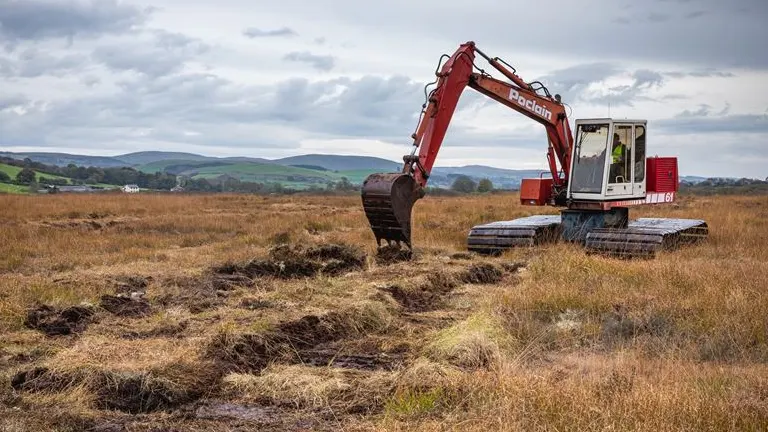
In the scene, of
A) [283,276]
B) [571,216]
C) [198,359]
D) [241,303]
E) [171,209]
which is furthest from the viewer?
[171,209]

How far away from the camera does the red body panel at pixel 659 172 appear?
17.1 m

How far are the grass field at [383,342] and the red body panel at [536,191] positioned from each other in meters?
2.96

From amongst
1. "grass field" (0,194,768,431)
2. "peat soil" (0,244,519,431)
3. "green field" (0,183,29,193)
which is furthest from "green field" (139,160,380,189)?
"peat soil" (0,244,519,431)

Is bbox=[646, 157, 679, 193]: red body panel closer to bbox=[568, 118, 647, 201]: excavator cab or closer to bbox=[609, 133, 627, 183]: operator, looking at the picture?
bbox=[568, 118, 647, 201]: excavator cab

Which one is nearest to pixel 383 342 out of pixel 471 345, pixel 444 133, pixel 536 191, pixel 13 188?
pixel 471 345

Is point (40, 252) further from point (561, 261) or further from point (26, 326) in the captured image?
point (561, 261)

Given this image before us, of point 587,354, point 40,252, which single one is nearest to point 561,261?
point 587,354

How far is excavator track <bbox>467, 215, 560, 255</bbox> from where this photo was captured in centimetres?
1634

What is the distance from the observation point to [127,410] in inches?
242

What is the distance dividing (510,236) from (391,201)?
4737 mm

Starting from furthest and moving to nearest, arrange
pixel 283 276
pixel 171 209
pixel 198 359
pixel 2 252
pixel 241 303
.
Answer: pixel 171 209 < pixel 2 252 < pixel 283 276 < pixel 241 303 < pixel 198 359

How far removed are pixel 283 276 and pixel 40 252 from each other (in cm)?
653

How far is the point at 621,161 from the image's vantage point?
16.3 meters

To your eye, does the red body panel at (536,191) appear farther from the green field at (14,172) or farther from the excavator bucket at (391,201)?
the green field at (14,172)
